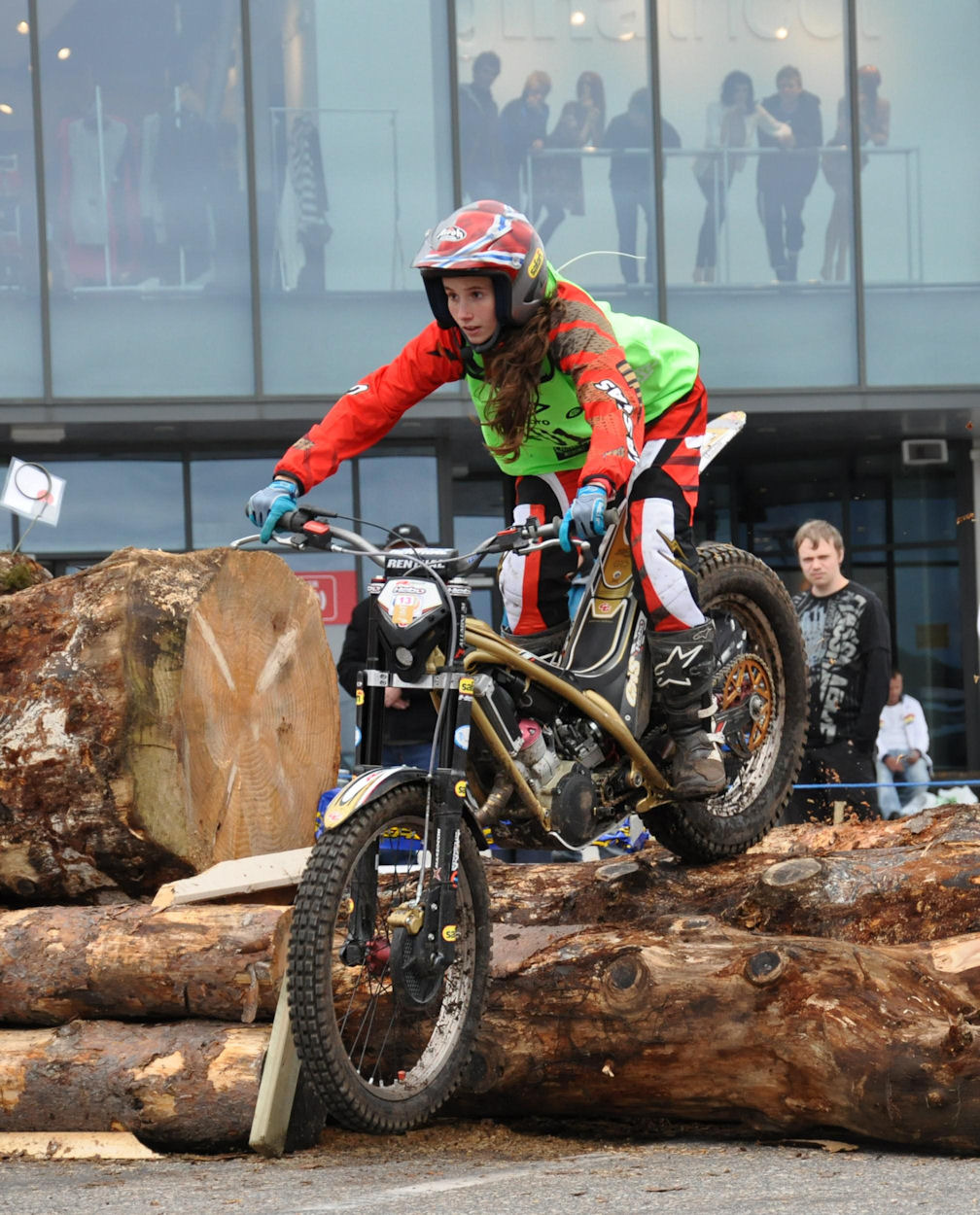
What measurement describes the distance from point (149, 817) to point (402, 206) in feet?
32.9

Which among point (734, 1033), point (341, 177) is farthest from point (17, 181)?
point (734, 1033)

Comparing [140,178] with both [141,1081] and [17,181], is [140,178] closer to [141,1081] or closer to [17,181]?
[17,181]

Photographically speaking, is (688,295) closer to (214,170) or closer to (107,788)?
(214,170)

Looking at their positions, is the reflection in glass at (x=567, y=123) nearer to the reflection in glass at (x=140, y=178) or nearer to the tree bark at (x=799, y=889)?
the reflection in glass at (x=140, y=178)

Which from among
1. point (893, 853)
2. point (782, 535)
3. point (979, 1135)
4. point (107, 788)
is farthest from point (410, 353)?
point (782, 535)

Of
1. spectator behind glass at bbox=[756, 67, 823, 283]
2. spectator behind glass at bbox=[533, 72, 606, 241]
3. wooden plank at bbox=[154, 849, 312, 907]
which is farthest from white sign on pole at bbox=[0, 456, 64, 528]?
spectator behind glass at bbox=[756, 67, 823, 283]

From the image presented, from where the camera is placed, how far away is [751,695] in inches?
231

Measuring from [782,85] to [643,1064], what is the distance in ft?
40.9

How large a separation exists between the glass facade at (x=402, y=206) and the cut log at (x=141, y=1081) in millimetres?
10123

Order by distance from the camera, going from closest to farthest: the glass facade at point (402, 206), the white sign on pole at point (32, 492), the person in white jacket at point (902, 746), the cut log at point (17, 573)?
the cut log at point (17, 573) → the white sign on pole at point (32, 492) → the person in white jacket at point (902, 746) → the glass facade at point (402, 206)

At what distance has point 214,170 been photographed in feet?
46.9

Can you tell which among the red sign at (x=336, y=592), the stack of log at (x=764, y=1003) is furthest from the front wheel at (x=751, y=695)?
the red sign at (x=336, y=592)

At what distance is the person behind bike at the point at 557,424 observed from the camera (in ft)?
14.6

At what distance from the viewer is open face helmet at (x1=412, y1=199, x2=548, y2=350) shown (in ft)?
14.3
